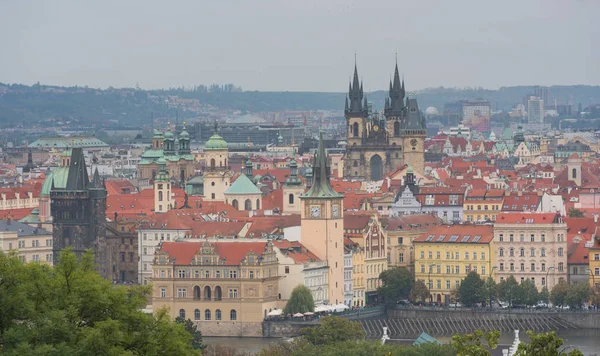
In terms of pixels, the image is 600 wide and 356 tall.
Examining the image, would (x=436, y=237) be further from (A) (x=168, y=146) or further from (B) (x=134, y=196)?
(A) (x=168, y=146)

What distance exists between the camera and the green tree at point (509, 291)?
90062mm

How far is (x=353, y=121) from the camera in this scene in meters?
165

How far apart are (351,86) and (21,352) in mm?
129282

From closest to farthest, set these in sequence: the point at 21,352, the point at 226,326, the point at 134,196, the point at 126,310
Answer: the point at 21,352 → the point at 126,310 → the point at 226,326 → the point at 134,196

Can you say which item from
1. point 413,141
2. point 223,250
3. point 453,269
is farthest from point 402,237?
point 413,141

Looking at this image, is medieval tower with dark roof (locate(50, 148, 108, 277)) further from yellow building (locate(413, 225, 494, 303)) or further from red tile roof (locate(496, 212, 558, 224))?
red tile roof (locate(496, 212, 558, 224))

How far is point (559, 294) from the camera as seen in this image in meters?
89.2

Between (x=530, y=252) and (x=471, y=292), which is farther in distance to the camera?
(x=530, y=252)

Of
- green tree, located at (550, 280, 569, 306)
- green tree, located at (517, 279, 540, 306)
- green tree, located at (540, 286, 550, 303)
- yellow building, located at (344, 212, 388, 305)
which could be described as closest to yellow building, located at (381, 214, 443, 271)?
yellow building, located at (344, 212, 388, 305)

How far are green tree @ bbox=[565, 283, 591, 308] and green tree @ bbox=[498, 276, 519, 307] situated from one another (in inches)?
92.2

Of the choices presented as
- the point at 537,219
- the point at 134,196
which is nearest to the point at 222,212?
the point at 134,196

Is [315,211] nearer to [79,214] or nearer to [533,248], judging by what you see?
[533,248]

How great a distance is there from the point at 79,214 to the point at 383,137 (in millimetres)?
64061

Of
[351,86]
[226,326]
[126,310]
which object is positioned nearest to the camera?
[126,310]
